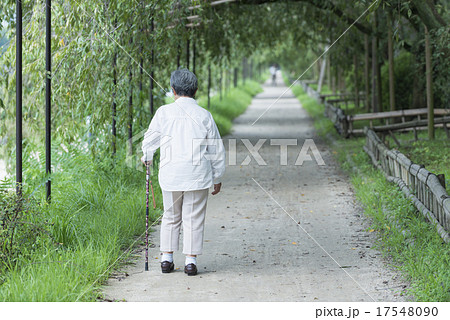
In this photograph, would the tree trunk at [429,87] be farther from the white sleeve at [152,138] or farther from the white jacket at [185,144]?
the white sleeve at [152,138]

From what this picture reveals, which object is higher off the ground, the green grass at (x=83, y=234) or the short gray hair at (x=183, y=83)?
the short gray hair at (x=183, y=83)

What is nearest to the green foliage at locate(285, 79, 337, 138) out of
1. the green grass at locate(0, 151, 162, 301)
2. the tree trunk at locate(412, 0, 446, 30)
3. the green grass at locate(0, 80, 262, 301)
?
the tree trunk at locate(412, 0, 446, 30)

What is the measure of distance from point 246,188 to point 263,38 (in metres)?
11.6

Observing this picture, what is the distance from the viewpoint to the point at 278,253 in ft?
23.0

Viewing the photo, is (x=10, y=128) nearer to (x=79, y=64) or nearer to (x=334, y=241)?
(x=79, y=64)

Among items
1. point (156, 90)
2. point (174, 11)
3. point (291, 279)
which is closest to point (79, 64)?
point (174, 11)

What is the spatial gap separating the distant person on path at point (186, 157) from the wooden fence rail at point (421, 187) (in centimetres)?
230

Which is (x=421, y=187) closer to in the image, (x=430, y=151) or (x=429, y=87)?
(x=430, y=151)

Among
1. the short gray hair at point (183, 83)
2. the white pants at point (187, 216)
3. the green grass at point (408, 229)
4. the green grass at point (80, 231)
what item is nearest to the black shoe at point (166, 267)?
the white pants at point (187, 216)

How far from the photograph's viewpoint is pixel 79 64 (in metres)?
8.88

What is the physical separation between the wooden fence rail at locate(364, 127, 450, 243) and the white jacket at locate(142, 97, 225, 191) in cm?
233

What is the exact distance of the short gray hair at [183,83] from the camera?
20.2ft

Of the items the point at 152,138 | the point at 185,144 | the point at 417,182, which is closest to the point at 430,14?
the point at 417,182

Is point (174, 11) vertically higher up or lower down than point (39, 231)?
higher up
